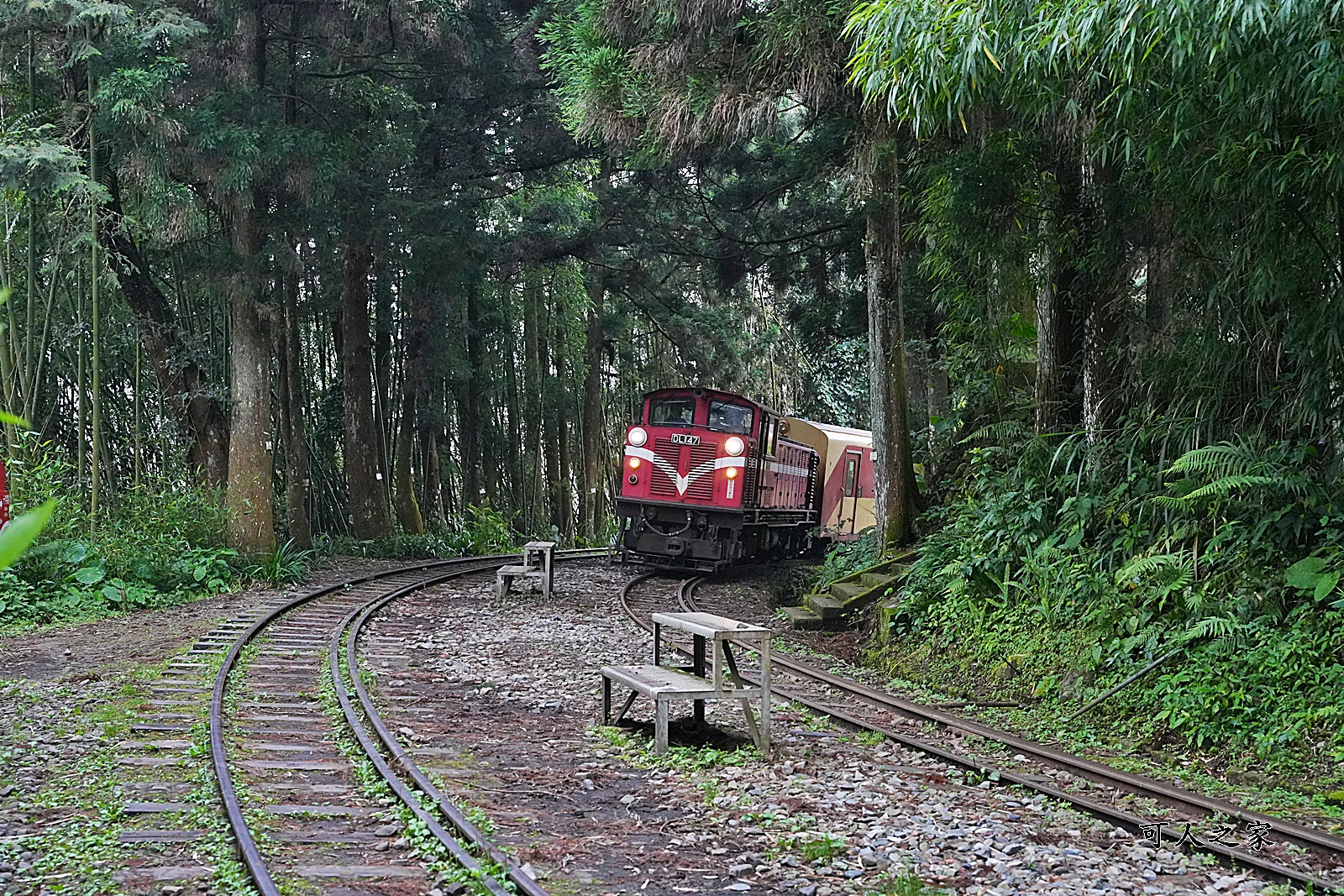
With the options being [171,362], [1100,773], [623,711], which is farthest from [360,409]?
[1100,773]

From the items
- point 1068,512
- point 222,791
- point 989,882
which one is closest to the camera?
point 989,882

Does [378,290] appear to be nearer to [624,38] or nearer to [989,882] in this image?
[624,38]

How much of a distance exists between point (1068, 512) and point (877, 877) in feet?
15.7

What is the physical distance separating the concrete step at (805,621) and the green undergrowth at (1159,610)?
176 centimetres

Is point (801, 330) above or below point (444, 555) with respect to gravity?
above

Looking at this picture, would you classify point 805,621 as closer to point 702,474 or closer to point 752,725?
point 752,725

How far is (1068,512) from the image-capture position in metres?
8.47

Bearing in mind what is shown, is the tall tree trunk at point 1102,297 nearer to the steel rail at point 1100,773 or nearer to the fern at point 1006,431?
the fern at point 1006,431

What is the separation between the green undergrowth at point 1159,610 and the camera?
6.09m

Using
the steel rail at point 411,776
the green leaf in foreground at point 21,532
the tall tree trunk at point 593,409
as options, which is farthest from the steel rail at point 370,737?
the tall tree trunk at point 593,409

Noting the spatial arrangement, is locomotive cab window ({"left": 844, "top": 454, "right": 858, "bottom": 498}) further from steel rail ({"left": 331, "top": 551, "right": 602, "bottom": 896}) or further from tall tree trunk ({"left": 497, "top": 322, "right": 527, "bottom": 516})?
steel rail ({"left": 331, "top": 551, "right": 602, "bottom": 896})

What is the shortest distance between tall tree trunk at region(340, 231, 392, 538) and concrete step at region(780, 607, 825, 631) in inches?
370

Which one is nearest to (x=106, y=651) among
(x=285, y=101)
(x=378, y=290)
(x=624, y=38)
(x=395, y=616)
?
(x=395, y=616)

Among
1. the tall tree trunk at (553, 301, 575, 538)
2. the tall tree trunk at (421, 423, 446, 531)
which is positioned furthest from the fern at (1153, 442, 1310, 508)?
the tall tree trunk at (553, 301, 575, 538)
